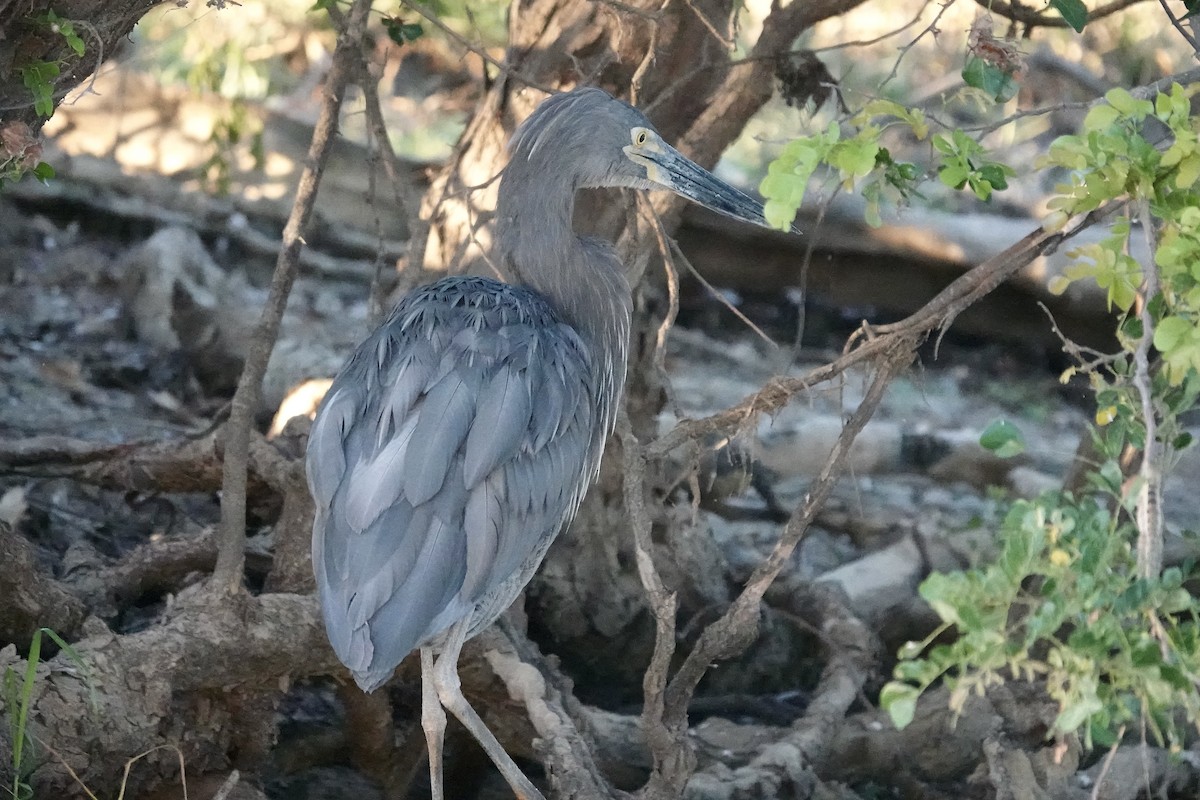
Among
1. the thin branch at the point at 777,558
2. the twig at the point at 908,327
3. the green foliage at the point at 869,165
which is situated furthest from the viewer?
the thin branch at the point at 777,558

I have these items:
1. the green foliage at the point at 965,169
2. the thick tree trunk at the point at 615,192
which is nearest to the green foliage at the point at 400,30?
the thick tree trunk at the point at 615,192

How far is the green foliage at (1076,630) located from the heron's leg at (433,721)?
5.19 feet

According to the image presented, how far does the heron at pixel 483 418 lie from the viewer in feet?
9.18

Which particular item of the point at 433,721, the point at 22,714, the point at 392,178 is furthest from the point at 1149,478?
the point at 392,178

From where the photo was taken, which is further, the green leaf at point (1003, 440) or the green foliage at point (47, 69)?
the green foliage at point (47, 69)

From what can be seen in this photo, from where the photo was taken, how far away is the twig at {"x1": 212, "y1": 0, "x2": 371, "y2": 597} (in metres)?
3.28

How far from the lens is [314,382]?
4637 mm

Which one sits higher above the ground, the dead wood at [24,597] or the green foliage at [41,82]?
the green foliage at [41,82]

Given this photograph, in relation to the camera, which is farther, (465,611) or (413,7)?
(413,7)

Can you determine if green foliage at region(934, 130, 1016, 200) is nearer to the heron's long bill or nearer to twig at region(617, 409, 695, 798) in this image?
the heron's long bill

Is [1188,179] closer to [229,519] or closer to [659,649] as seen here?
[659,649]

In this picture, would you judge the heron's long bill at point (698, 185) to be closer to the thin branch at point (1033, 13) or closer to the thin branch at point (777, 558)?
the thin branch at point (777, 558)

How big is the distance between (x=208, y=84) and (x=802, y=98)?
3.80m

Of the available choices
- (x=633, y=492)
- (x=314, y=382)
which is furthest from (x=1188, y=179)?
(x=314, y=382)
